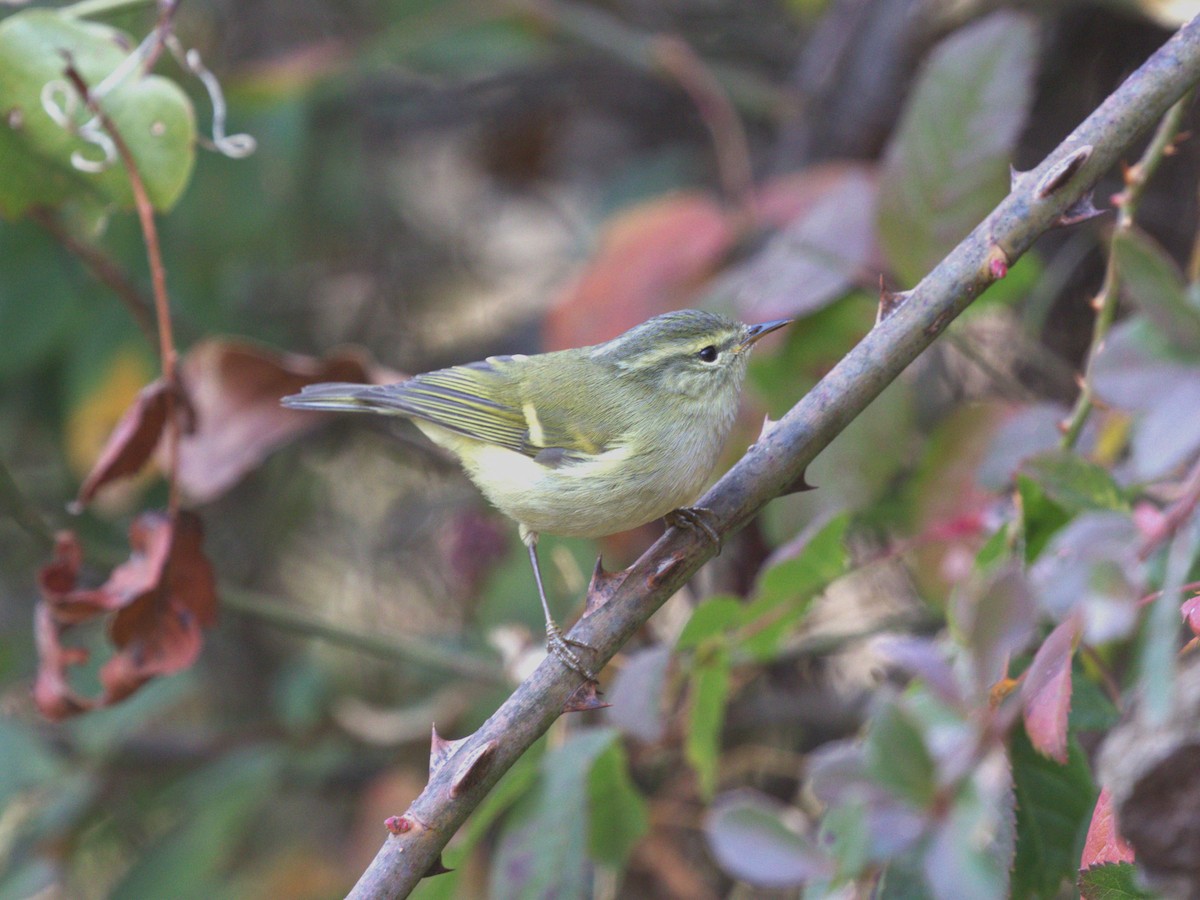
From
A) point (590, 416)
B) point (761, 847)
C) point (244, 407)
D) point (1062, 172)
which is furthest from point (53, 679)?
point (1062, 172)

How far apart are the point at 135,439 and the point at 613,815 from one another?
4.10 ft

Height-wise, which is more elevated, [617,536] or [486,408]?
[486,408]

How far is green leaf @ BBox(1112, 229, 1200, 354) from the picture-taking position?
899mm

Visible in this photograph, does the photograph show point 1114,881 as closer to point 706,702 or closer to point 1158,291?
point 1158,291

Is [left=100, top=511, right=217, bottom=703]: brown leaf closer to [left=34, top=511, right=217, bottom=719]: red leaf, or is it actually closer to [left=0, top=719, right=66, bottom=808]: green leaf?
[left=34, top=511, right=217, bottom=719]: red leaf

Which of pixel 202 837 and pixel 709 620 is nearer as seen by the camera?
pixel 709 620

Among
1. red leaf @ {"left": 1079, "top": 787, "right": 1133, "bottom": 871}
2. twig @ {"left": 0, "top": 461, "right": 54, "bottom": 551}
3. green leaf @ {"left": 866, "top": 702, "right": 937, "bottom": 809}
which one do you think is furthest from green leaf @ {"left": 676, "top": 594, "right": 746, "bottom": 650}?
twig @ {"left": 0, "top": 461, "right": 54, "bottom": 551}

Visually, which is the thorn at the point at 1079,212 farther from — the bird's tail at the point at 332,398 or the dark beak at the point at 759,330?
the bird's tail at the point at 332,398

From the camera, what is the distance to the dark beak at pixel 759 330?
2422 mm

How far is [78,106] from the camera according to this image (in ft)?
7.59

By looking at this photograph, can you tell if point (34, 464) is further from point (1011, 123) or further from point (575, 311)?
point (1011, 123)

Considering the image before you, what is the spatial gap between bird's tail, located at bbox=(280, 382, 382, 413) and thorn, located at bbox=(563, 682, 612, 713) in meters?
1.24

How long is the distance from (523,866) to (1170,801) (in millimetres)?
1269

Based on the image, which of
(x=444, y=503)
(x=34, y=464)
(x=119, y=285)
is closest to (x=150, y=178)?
(x=119, y=285)
